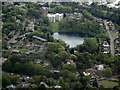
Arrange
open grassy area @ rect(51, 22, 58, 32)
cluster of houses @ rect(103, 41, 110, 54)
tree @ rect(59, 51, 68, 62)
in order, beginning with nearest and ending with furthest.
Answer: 1. tree @ rect(59, 51, 68, 62)
2. cluster of houses @ rect(103, 41, 110, 54)
3. open grassy area @ rect(51, 22, 58, 32)

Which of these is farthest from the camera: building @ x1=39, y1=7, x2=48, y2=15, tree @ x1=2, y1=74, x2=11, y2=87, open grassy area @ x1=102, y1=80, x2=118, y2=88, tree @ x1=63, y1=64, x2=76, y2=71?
building @ x1=39, y1=7, x2=48, y2=15

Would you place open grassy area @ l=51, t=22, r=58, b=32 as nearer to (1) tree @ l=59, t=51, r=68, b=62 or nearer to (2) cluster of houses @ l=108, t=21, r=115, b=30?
(2) cluster of houses @ l=108, t=21, r=115, b=30

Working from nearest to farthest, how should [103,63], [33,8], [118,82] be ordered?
1. [118,82]
2. [103,63]
3. [33,8]

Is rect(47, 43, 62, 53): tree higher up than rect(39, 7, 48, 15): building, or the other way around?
rect(39, 7, 48, 15): building

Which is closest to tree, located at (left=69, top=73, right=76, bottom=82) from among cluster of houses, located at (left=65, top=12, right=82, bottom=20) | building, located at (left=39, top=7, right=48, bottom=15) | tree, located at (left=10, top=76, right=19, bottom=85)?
tree, located at (left=10, top=76, right=19, bottom=85)

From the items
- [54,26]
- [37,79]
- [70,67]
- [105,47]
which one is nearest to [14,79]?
[37,79]

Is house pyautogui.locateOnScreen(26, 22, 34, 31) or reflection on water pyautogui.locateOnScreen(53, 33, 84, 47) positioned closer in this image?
reflection on water pyautogui.locateOnScreen(53, 33, 84, 47)

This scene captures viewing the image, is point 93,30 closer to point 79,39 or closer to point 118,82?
point 79,39

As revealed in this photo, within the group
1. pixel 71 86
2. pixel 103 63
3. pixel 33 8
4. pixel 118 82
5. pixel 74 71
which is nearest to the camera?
pixel 71 86

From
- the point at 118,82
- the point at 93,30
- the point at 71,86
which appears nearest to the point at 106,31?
the point at 93,30

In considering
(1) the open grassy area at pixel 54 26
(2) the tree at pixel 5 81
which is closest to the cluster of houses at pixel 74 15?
(1) the open grassy area at pixel 54 26

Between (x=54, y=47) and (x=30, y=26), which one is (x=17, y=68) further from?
(x=30, y=26)
